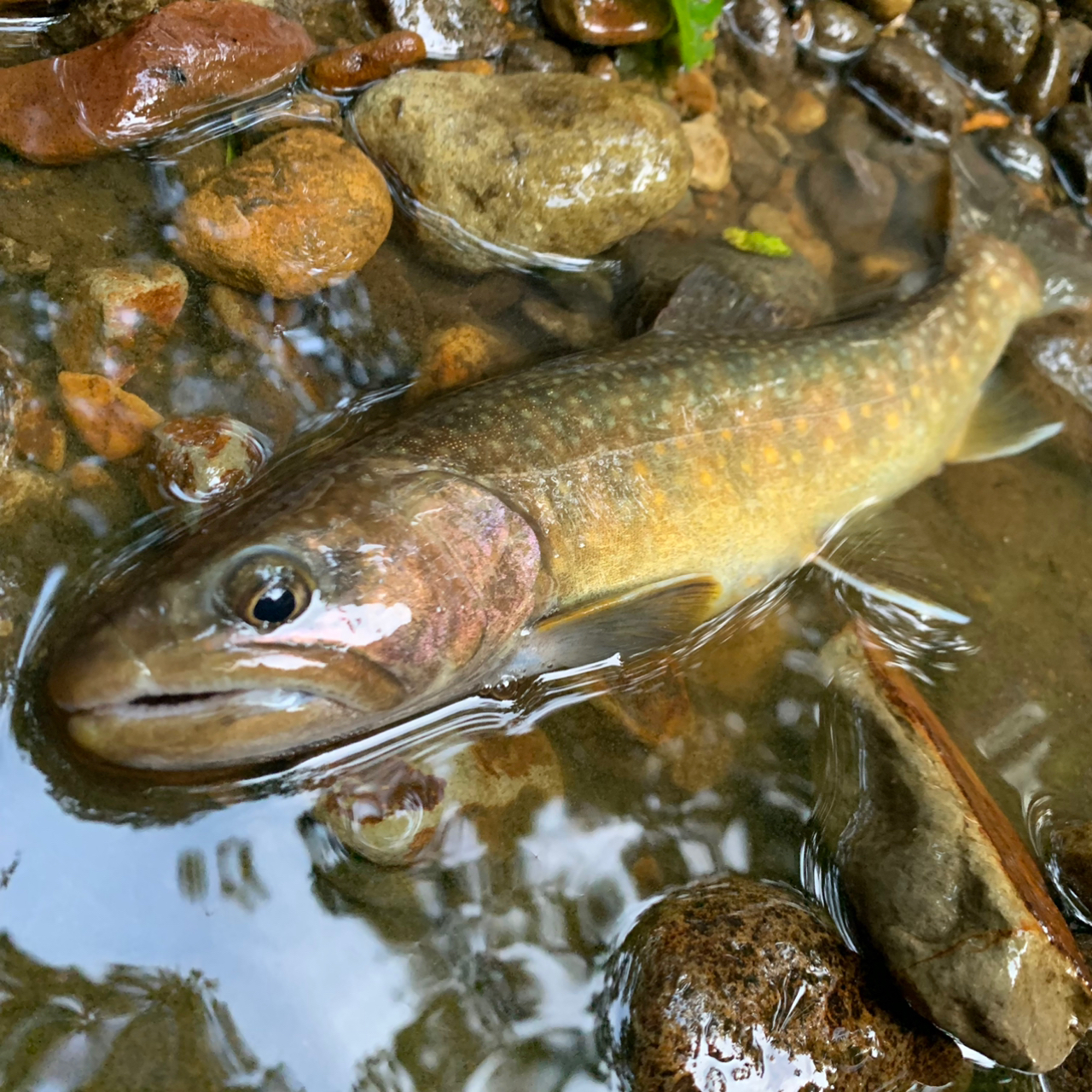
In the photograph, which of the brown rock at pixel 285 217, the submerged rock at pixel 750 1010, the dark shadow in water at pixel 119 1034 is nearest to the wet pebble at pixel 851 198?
the brown rock at pixel 285 217

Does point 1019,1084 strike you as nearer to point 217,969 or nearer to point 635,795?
point 635,795

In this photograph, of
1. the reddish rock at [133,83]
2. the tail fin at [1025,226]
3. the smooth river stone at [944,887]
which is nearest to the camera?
the smooth river stone at [944,887]

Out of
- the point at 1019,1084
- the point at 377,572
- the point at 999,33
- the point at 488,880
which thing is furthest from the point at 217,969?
the point at 999,33

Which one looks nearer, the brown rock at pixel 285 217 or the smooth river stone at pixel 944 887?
the smooth river stone at pixel 944 887

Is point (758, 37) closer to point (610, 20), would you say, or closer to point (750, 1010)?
point (610, 20)

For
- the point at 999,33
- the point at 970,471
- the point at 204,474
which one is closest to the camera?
the point at 204,474

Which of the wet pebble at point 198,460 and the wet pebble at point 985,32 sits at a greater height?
the wet pebble at point 985,32

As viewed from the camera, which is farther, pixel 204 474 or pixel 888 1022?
pixel 204 474

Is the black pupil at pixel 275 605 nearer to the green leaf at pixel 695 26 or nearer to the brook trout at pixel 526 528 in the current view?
the brook trout at pixel 526 528
